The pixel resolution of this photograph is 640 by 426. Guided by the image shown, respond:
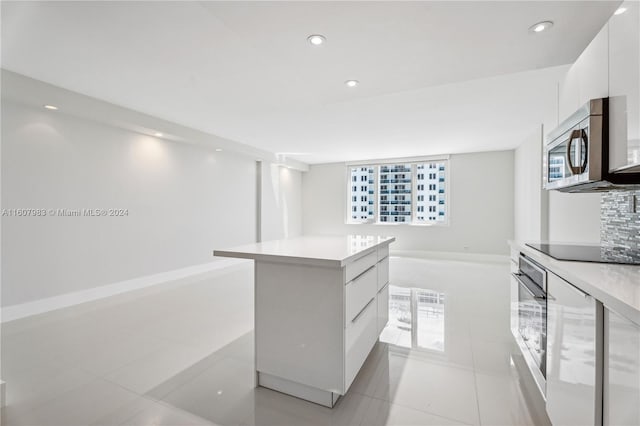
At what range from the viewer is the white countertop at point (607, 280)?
876 millimetres

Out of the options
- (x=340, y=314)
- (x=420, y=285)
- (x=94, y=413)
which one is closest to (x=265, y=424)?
(x=340, y=314)

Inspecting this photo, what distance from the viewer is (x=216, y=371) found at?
2.08m

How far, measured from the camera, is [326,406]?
1699 millimetres

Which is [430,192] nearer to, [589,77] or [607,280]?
[589,77]

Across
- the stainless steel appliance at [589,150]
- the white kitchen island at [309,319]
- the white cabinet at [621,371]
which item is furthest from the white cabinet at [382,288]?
the white cabinet at [621,371]

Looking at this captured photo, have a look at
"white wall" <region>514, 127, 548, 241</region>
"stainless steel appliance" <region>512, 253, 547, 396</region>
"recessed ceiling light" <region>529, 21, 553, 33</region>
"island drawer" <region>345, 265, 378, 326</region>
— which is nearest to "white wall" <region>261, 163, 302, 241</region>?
A: "island drawer" <region>345, 265, 378, 326</region>

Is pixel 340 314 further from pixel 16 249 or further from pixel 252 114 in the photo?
pixel 16 249

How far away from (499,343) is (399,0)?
2757 mm

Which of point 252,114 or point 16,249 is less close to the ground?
point 252,114

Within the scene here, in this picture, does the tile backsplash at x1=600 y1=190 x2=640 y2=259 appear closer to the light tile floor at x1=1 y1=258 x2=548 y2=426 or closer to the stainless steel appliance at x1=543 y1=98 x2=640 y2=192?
the stainless steel appliance at x1=543 y1=98 x2=640 y2=192

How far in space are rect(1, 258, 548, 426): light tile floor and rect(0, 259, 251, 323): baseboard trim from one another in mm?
174

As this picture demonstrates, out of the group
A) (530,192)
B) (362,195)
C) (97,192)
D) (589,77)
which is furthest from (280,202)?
(589,77)

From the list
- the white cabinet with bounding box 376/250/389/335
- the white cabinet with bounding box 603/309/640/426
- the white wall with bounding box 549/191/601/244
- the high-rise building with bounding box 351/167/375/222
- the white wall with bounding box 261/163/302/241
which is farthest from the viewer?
the high-rise building with bounding box 351/167/375/222

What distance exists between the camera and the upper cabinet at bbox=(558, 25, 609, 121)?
1382mm
